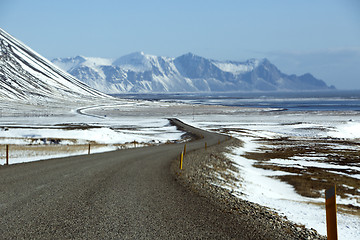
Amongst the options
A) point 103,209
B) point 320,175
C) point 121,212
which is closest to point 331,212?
point 121,212

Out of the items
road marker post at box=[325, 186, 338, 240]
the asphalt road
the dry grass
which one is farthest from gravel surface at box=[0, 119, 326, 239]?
the dry grass

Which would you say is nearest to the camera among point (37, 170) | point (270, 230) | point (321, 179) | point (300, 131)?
point (270, 230)

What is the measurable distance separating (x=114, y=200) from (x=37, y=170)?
8.23 m

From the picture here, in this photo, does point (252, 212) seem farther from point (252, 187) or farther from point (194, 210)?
point (252, 187)

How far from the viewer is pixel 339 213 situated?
16938 millimetres

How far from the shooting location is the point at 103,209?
11.2 metres

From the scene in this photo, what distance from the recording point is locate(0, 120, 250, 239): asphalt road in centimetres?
911

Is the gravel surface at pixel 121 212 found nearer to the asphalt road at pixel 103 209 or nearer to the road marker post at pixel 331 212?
the asphalt road at pixel 103 209

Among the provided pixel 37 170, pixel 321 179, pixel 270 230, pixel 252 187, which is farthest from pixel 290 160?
pixel 270 230

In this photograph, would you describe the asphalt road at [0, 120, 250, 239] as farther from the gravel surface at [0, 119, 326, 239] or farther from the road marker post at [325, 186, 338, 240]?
the road marker post at [325, 186, 338, 240]

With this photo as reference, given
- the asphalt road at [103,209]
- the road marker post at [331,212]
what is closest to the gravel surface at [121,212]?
the asphalt road at [103,209]

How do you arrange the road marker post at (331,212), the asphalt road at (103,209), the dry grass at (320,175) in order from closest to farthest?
the road marker post at (331,212)
the asphalt road at (103,209)
the dry grass at (320,175)

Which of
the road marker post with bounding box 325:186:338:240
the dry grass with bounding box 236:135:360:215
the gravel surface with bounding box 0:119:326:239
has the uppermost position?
the road marker post with bounding box 325:186:338:240

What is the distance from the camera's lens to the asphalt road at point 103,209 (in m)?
9.11
